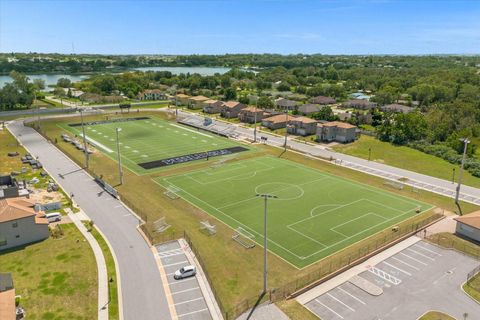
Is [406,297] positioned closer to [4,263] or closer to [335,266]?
[335,266]

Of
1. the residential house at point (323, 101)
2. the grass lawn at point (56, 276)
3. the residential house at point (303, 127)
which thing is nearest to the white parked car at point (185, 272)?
the grass lawn at point (56, 276)

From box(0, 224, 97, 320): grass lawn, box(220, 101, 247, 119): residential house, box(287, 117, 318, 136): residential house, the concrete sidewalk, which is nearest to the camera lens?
box(0, 224, 97, 320): grass lawn

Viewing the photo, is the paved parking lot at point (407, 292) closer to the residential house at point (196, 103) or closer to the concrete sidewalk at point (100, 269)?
the concrete sidewalk at point (100, 269)

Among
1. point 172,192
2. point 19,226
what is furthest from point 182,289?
point 172,192

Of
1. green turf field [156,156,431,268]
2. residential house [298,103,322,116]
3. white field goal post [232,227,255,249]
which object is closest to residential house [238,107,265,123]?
residential house [298,103,322,116]

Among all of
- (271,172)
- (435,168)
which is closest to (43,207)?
(271,172)

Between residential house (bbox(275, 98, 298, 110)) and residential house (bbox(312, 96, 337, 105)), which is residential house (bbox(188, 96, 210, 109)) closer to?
residential house (bbox(275, 98, 298, 110))
